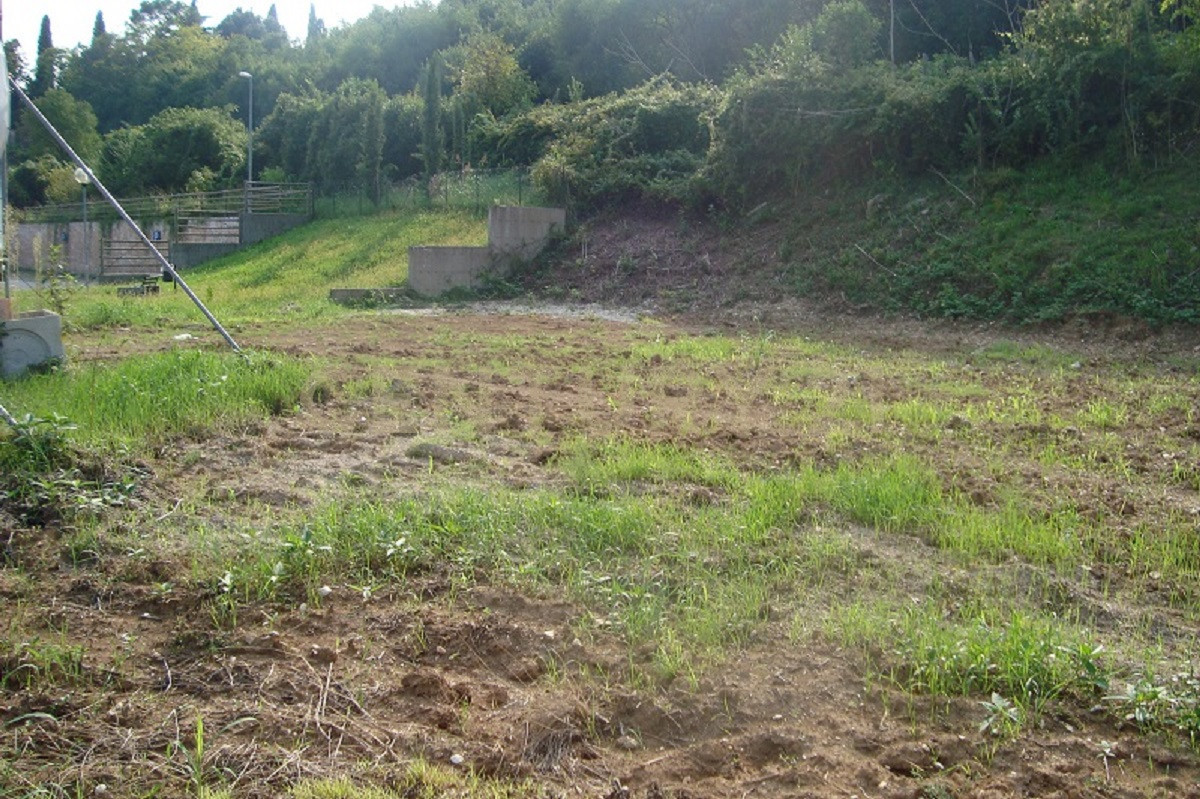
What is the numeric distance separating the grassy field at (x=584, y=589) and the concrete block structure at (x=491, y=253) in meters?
11.6

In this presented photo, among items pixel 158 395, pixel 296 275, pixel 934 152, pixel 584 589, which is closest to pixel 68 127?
pixel 296 275

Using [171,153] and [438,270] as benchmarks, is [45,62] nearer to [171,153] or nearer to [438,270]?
[171,153]

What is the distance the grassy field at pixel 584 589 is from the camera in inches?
130

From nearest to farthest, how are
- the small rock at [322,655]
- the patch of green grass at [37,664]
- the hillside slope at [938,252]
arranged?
the patch of green grass at [37,664] → the small rock at [322,655] → the hillside slope at [938,252]

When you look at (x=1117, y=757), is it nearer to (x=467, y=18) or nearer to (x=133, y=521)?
(x=133, y=521)

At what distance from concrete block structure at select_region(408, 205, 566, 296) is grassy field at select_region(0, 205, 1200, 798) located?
11551mm

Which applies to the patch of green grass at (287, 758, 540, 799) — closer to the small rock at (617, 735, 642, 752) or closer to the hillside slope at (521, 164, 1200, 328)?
the small rock at (617, 735, 642, 752)

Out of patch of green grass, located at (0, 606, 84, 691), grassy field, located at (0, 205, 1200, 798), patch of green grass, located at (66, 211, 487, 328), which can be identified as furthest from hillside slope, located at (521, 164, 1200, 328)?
patch of green grass, located at (0, 606, 84, 691)

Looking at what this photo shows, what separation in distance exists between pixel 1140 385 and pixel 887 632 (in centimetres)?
645

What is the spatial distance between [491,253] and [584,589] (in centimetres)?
1650

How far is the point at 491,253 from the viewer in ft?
67.0

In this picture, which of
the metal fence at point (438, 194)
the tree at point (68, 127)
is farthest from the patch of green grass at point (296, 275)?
the tree at point (68, 127)

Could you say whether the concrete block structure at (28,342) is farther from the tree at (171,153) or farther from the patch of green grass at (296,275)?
the tree at (171,153)

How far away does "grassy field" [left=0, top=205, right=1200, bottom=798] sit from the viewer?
329 centimetres
